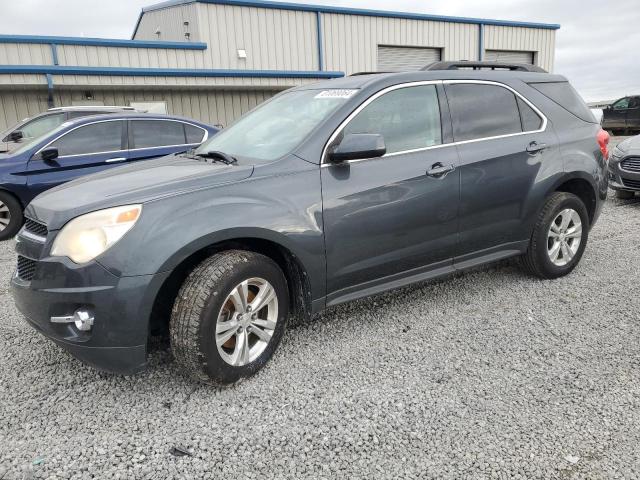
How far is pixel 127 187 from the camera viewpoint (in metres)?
2.77

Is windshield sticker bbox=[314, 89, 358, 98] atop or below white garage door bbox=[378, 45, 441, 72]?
below

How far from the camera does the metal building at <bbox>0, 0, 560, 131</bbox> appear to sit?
42.7 ft

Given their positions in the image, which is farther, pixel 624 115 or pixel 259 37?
pixel 624 115

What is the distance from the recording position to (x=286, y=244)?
2.89 meters

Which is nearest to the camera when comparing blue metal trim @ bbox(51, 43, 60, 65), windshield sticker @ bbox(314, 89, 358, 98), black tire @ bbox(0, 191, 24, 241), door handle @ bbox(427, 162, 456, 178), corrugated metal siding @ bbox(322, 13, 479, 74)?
windshield sticker @ bbox(314, 89, 358, 98)

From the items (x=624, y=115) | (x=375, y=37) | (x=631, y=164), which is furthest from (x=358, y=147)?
(x=624, y=115)

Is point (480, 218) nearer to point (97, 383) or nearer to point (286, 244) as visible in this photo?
point (286, 244)

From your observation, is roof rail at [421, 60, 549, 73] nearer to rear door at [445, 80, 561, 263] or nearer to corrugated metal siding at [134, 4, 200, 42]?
rear door at [445, 80, 561, 263]

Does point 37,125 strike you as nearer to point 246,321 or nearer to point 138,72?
point 138,72

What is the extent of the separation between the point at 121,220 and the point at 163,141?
5266 mm

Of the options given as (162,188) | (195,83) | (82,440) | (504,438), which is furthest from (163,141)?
(195,83)

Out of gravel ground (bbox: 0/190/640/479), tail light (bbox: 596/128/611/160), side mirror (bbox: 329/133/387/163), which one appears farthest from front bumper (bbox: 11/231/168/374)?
tail light (bbox: 596/128/611/160)

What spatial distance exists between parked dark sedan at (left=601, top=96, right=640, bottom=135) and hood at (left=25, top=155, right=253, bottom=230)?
2226 cm

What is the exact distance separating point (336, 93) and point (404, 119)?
0.50 meters
